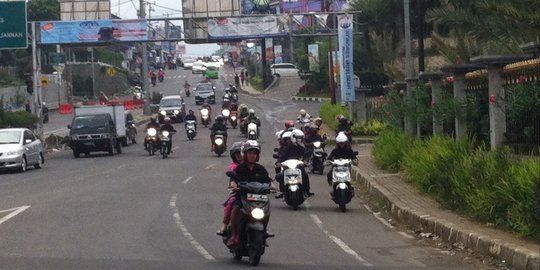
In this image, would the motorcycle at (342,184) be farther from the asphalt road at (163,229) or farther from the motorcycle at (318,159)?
the motorcycle at (318,159)

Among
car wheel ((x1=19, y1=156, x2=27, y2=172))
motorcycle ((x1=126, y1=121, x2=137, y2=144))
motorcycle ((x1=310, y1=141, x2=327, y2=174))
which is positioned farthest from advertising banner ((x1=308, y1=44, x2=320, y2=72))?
motorcycle ((x1=310, y1=141, x2=327, y2=174))

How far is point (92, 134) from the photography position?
142 feet

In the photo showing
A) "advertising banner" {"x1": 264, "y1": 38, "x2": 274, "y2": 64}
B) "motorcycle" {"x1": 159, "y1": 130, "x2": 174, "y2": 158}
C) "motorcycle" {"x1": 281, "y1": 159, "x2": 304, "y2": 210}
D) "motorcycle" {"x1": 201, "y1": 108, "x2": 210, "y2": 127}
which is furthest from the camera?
"advertising banner" {"x1": 264, "y1": 38, "x2": 274, "y2": 64}

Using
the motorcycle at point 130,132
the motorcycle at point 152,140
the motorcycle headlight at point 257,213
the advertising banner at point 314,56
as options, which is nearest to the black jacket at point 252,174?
the motorcycle headlight at point 257,213

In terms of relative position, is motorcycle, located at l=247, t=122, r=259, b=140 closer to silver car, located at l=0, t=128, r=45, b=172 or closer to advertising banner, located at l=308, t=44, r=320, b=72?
silver car, located at l=0, t=128, r=45, b=172

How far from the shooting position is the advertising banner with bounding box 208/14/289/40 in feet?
199

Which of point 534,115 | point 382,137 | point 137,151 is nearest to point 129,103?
point 137,151

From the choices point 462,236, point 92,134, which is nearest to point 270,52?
point 92,134

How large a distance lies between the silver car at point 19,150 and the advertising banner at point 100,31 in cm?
2105

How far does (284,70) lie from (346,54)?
62.9 meters

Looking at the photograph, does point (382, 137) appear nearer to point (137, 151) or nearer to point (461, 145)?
point (461, 145)

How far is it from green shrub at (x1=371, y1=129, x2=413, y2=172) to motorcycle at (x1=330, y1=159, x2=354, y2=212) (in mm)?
4948

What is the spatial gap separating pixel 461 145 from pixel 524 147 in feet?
4.40

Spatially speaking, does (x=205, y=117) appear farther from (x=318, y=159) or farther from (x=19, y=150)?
(x=318, y=159)
